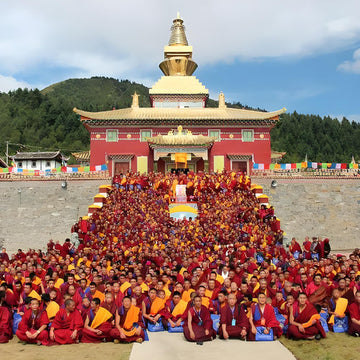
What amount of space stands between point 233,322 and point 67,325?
10.8 ft

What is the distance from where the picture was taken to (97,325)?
8.09 metres

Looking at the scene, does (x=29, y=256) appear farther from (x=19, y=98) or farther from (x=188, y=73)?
(x=19, y=98)

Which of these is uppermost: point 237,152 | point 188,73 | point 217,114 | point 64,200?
point 188,73

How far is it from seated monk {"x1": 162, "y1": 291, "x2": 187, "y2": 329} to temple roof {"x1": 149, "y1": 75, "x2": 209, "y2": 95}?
2629cm

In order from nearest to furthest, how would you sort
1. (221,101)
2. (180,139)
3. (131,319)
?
1. (131,319)
2. (180,139)
3. (221,101)

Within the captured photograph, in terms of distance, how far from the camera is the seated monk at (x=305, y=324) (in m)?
7.95

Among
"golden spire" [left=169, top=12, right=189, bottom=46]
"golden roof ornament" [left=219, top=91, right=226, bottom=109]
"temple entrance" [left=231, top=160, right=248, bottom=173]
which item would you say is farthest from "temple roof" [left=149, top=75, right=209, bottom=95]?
"temple entrance" [left=231, top=160, right=248, bottom=173]

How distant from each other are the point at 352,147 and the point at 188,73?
5589 cm

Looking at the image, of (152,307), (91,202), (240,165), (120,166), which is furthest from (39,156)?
(152,307)

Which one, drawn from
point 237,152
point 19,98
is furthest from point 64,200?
point 19,98

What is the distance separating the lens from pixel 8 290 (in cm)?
985

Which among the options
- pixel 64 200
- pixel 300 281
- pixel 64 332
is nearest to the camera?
pixel 64 332

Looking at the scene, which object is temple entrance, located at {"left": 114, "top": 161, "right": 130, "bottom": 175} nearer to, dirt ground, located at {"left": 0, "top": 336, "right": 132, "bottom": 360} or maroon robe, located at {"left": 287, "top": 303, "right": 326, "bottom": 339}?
dirt ground, located at {"left": 0, "top": 336, "right": 132, "bottom": 360}

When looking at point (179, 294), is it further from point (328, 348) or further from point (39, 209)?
point (39, 209)
